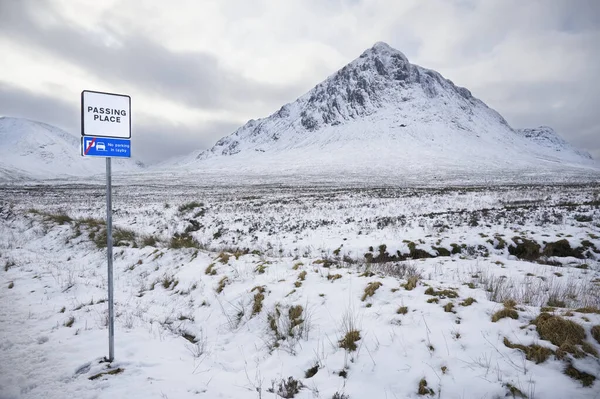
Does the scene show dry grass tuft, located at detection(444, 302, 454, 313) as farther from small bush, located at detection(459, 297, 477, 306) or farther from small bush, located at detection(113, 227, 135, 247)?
small bush, located at detection(113, 227, 135, 247)

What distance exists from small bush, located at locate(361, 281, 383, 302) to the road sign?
17.0 ft

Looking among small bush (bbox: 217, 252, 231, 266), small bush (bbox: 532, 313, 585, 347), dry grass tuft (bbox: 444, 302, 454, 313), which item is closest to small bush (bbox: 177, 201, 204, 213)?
small bush (bbox: 217, 252, 231, 266)

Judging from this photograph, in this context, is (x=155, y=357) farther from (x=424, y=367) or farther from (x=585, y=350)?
(x=585, y=350)

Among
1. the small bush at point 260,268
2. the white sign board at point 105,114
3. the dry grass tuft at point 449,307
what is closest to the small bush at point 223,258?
the small bush at point 260,268

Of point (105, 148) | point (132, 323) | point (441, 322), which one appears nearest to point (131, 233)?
point (132, 323)

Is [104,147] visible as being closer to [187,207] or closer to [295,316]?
[295,316]

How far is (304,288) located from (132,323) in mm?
3859

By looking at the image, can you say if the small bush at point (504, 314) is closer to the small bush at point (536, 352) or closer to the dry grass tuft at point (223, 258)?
the small bush at point (536, 352)

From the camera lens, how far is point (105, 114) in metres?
4.17

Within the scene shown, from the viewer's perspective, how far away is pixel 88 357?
188 inches

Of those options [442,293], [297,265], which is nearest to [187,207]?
[297,265]

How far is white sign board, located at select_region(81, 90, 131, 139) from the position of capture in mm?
4012

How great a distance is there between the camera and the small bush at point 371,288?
5941mm

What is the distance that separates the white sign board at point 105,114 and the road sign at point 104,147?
75 mm
